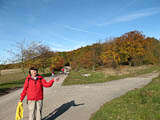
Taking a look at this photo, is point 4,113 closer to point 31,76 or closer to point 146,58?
point 31,76

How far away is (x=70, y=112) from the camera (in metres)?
5.16

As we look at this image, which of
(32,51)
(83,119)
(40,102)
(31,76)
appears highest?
(32,51)

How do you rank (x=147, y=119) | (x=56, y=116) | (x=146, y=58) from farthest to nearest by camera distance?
(x=146, y=58) < (x=56, y=116) < (x=147, y=119)

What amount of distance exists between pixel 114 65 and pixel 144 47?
14279 mm

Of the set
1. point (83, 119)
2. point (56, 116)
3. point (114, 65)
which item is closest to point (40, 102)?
point (56, 116)

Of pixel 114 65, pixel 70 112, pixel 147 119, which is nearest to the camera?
pixel 147 119

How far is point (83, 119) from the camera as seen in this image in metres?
4.41

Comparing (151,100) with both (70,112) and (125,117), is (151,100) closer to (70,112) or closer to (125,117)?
(125,117)

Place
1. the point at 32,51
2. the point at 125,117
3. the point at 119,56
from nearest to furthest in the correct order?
the point at 125,117, the point at 32,51, the point at 119,56

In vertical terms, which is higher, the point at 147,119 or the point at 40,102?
the point at 40,102

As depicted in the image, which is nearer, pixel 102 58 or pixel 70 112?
pixel 70 112

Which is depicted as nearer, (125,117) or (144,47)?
(125,117)

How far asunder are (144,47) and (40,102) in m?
41.8

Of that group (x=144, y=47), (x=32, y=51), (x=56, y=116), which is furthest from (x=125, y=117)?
(x=144, y=47)
